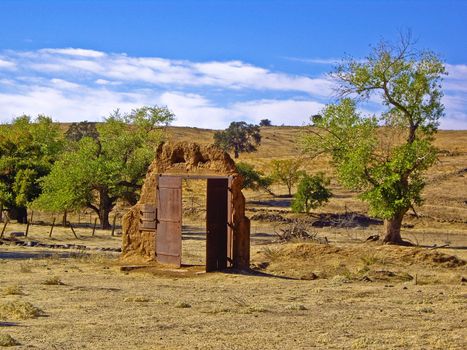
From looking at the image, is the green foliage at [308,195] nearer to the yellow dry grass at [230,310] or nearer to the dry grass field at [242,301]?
the dry grass field at [242,301]

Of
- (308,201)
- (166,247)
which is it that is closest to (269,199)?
(308,201)

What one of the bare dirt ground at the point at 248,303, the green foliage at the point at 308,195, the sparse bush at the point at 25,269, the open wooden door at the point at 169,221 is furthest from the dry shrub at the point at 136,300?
the green foliage at the point at 308,195

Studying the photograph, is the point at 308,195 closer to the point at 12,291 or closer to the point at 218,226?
the point at 218,226

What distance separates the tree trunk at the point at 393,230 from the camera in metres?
30.7

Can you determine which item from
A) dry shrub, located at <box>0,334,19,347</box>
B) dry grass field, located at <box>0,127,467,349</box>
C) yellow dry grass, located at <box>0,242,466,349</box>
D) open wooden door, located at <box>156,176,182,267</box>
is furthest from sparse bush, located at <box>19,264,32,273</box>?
dry shrub, located at <box>0,334,19,347</box>

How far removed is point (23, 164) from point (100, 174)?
7.11 m

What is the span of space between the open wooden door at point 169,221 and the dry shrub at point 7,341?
34.5 feet

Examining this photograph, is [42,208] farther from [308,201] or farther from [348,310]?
[348,310]

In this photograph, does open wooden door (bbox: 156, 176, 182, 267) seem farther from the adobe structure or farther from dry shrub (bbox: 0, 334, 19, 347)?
dry shrub (bbox: 0, 334, 19, 347)

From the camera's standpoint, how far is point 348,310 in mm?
13711

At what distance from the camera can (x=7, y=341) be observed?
972 cm

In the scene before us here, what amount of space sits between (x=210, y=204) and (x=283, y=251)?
17.9 ft

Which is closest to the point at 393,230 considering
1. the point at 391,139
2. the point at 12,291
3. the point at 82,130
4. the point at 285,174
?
the point at 391,139

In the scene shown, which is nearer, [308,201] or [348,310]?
[348,310]
